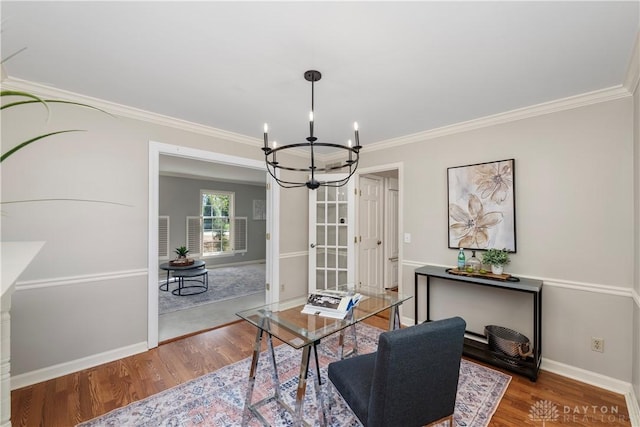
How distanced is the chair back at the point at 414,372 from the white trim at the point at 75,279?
2.53 metres

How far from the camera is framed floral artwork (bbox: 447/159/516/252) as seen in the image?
275 cm

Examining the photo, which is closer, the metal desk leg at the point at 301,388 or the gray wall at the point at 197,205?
the metal desk leg at the point at 301,388

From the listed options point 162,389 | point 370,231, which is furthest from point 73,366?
point 370,231

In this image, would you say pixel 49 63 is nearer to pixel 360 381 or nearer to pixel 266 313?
pixel 266 313

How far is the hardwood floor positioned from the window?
471cm

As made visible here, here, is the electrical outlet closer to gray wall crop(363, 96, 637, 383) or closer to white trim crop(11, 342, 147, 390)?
gray wall crop(363, 96, 637, 383)

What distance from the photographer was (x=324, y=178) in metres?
4.20

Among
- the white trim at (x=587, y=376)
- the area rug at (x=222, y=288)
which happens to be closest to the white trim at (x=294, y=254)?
the area rug at (x=222, y=288)

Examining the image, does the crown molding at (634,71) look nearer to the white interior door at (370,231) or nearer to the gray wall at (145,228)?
the gray wall at (145,228)

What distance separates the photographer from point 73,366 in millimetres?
2438

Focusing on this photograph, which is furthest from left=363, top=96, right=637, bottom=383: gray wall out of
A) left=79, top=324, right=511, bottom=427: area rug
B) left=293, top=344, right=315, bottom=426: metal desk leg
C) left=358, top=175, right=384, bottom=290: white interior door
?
left=293, top=344, right=315, bottom=426: metal desk leg

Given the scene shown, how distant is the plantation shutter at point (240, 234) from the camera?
7.79m

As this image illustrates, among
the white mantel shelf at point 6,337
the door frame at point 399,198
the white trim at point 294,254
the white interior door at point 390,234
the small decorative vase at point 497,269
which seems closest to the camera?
the white mantel shelf at point 6,337

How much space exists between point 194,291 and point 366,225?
10.7 feet
